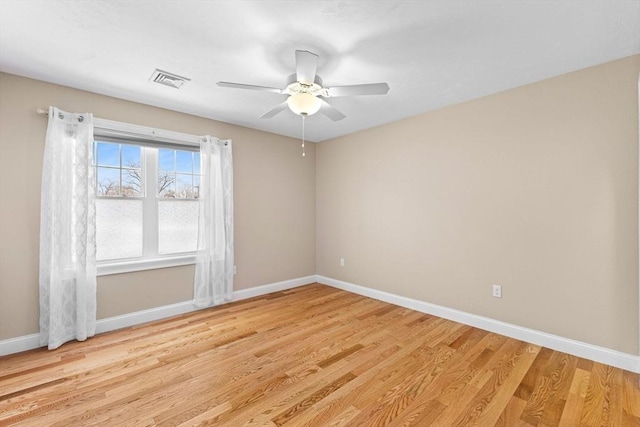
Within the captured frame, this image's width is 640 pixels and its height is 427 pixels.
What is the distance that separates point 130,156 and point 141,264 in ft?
4.05

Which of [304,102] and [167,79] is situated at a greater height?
[167,79]

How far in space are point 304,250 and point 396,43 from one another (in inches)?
135

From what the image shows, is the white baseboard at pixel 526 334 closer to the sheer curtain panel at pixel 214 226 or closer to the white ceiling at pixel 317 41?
the sheer curtain panel at pixel 214 226

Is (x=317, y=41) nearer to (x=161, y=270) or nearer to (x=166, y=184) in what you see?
(x=166, y=184)

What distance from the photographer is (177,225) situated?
11.7 feet

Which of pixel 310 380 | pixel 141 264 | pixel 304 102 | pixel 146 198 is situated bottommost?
pixel 310 380

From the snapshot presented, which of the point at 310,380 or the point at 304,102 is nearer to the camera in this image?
the point at 310,380

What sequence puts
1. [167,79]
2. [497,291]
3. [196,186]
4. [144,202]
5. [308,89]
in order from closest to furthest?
[308,89]
[167,79]
[497,291]
[144,202]
[196,186]

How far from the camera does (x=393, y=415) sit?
5.76 ft

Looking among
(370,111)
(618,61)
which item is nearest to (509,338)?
(618,61)

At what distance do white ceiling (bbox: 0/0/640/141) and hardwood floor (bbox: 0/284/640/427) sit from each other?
8.10ft

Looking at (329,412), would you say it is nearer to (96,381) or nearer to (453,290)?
(96,381)

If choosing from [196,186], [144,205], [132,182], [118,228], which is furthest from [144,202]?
[196,186]

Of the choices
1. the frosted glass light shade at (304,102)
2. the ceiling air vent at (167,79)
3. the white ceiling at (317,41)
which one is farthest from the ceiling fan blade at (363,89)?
the ceiling air vent at (167,79)
